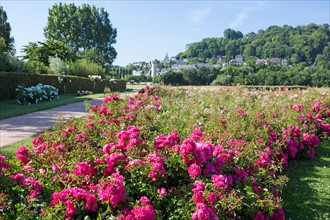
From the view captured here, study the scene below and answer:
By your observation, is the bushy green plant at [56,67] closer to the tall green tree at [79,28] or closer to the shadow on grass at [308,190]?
the tall green tree at [79,28]

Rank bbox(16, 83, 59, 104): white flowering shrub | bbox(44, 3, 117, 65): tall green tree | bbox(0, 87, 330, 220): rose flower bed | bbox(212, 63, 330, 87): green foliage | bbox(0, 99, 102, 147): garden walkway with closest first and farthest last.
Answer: bbox(0, 87, 330, 220): rose flower bed < bbox(0, 99, 102, 147): garden walkway < bbox(16, 83, 59, 104): white flowering shrub < bbox(44, 3, 117, 65): tall green tree < bbox(212, 63, 330, 87): green foliage

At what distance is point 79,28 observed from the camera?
5141 cm

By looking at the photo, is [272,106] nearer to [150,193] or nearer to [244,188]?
[244,188]

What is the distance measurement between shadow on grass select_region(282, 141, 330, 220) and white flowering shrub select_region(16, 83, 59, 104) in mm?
11400

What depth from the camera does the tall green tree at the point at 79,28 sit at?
5081cm

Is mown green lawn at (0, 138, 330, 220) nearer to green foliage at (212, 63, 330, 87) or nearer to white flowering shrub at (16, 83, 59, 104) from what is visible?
white flowering shrub at (16, 83, 59, 104)

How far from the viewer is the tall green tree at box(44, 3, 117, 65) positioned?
50812 mm

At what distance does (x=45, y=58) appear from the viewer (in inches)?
1421

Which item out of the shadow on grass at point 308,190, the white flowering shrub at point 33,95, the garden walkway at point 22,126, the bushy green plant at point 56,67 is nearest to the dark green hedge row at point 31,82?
the white flowering shrub at point 33,95

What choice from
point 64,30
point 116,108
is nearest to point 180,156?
point 116,108

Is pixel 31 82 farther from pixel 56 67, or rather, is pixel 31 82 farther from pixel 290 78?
pixel 290 78

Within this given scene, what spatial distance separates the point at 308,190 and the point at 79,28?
51.4m

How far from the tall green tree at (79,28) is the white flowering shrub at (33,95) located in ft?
109

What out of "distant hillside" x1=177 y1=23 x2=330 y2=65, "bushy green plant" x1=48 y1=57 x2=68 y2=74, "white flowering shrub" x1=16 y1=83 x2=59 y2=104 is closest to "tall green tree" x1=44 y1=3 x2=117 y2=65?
"bushy green plant" x1=48 y1=57 x2=68 y2=74
